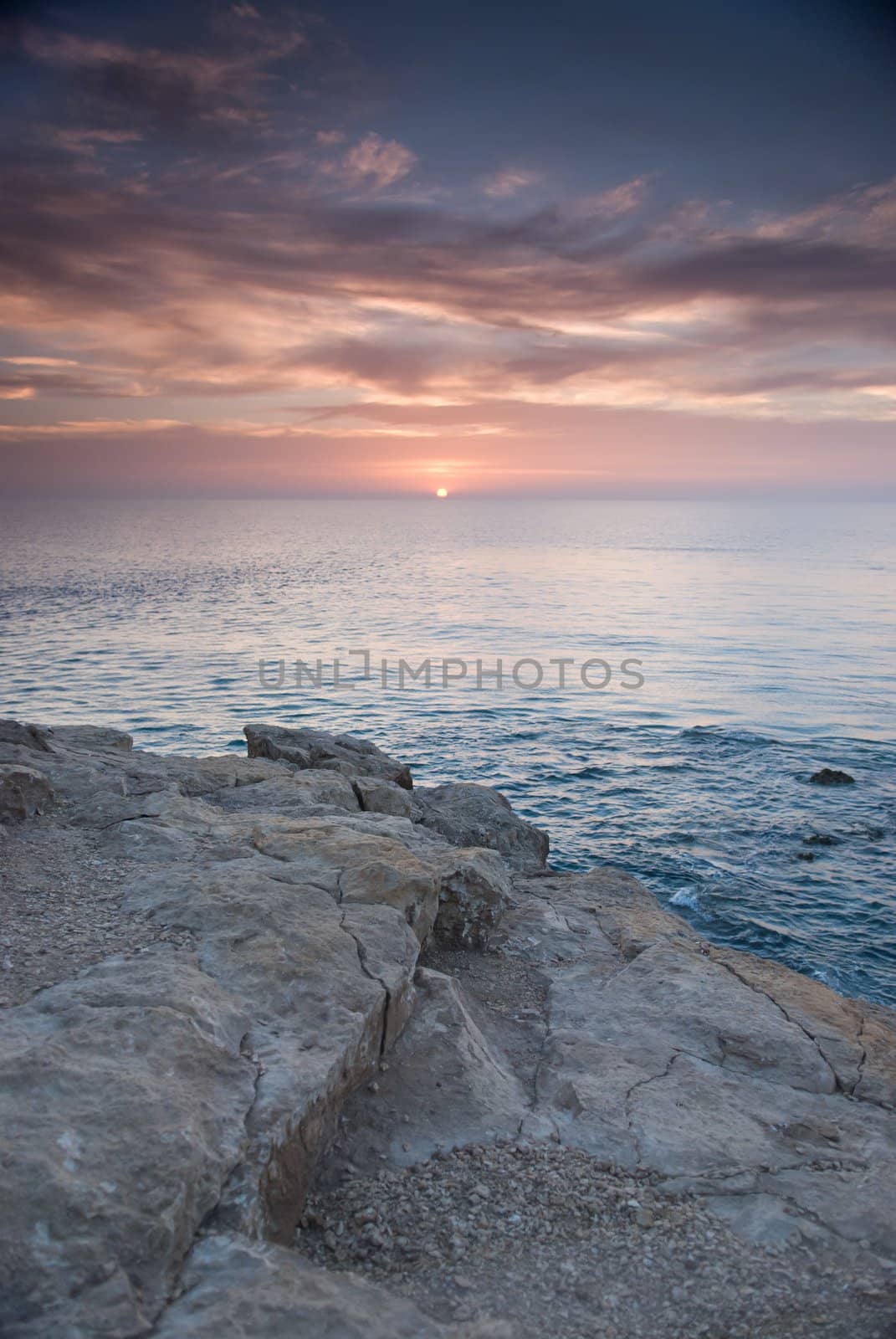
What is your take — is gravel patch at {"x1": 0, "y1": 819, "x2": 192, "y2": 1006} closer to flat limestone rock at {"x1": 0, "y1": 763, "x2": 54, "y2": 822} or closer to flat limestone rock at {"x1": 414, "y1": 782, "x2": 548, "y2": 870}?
flat limestone rock at {"x1": 0, "y1": 763, "x2": 54, "y2": 822}

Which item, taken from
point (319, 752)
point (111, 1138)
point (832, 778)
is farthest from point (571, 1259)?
point (832, 778)

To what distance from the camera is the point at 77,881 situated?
10.2 meters

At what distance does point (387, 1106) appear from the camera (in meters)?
8.16

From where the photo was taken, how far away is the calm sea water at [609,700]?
21.5 meters

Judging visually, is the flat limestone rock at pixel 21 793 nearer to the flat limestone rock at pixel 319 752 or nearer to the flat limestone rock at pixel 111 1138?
the flat limestone rock at pixel 111 1138

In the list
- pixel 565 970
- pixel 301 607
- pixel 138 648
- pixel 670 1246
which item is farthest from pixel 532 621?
pixel 670 1246

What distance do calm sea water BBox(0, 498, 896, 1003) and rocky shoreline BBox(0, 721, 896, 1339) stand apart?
28.4 feet

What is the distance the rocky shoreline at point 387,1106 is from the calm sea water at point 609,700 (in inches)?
340

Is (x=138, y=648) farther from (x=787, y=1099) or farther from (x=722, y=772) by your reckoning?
(x=787, y=1099)

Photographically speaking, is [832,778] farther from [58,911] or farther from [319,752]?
[58,911]

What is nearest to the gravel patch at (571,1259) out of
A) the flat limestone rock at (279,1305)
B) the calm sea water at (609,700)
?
the flat limestone rock at (279,1305)

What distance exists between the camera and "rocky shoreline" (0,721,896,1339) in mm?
5504

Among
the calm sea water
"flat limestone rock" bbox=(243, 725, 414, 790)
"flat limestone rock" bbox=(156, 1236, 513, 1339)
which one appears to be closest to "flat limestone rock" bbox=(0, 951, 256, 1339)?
"flat limestone rock" bbox=(156, 1236, 513, 1339)

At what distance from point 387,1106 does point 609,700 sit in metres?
33.5
